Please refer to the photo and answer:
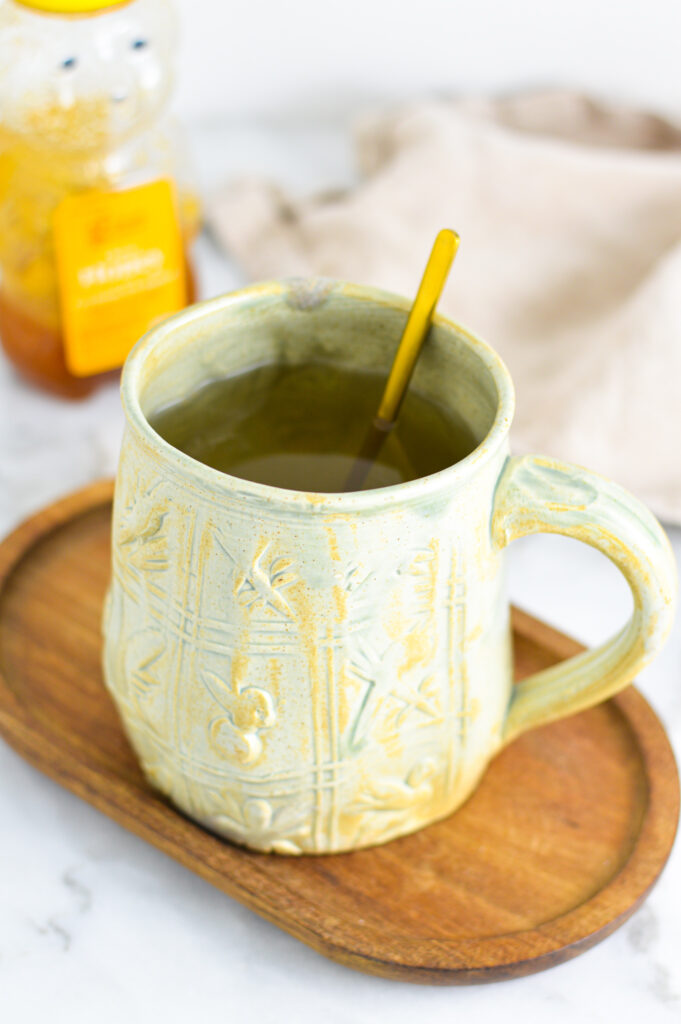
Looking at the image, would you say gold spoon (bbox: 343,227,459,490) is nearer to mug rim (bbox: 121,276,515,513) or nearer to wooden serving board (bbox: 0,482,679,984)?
mug rim (bbox: 121,276,515,513)

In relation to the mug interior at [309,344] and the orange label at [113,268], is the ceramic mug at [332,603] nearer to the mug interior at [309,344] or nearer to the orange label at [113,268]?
the mug interior at [309,344]

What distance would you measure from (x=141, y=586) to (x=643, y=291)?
433 mm

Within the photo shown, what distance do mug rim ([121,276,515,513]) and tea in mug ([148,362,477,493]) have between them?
0.04 metres

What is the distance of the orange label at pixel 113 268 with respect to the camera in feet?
2.31

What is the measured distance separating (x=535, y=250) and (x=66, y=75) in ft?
1.16

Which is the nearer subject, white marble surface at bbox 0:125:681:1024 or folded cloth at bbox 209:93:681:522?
white marble surface at bbox 0:125:681:1024

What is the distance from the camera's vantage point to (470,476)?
412mm

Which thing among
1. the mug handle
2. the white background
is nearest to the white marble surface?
the mug handle

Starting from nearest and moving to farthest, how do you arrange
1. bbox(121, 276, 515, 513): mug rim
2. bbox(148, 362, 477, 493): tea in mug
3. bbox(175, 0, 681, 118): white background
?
1. bbox(121, 276, 515, 513): mug rim
2. bbox(148, 362, 477, 493): tea in mug
3. bbox(175, 0, 681, 118): white background

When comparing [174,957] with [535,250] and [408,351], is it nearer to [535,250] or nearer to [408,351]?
[408,351]

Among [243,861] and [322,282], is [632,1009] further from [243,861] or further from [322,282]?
[322,282]

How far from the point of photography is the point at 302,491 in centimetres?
46

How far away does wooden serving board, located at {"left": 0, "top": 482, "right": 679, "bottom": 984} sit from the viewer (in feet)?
1.51

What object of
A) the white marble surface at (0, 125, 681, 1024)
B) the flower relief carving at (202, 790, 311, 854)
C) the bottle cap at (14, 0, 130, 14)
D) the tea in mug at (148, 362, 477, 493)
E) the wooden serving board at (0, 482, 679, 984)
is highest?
the bottle cap at (14, 0, 130, 14)
